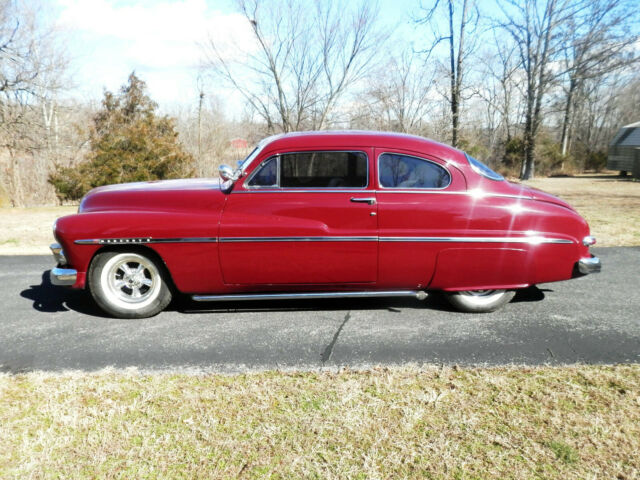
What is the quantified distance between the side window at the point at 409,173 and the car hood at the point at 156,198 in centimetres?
152

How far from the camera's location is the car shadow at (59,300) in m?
4.31

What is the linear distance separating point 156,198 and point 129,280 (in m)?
0.84

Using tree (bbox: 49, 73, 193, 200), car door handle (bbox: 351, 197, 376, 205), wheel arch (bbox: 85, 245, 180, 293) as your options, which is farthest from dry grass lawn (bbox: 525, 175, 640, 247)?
tree (bbox: 49, 73, 193, 200)

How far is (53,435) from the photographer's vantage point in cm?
235

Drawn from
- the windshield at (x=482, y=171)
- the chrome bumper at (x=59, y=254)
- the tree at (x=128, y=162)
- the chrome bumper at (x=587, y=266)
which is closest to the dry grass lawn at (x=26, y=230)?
the tree at (x=128, y=162)

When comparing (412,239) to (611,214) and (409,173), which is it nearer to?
(409,173)

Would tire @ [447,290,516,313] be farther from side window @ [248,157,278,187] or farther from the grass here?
side window @ [248,157,278,187]

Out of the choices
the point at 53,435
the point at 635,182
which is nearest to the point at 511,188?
the point at 53,435

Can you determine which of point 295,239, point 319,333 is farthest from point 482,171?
point 319,333

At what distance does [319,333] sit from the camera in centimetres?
369

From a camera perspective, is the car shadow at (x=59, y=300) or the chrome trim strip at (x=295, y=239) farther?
the car shadow at (x=59, y=300)

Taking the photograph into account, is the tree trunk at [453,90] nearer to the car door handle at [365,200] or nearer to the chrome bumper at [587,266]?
the chrome bumper at [587,266]

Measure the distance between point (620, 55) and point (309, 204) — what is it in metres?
21.9

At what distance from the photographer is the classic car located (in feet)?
12.4
